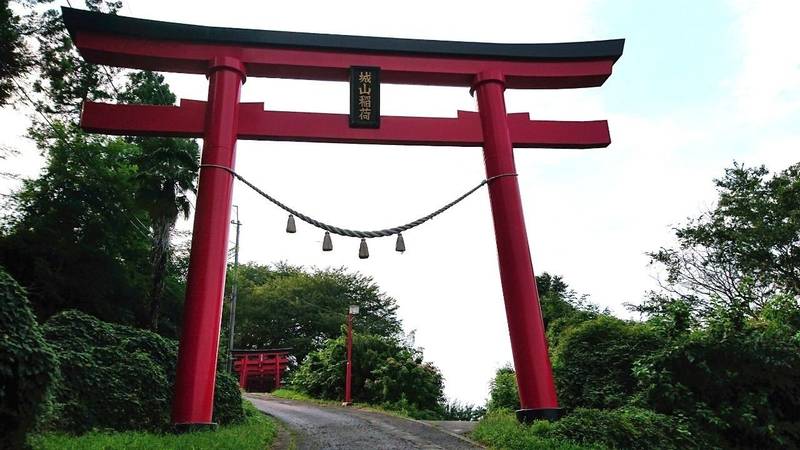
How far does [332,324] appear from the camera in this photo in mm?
33375

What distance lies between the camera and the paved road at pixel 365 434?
7719 millimetres

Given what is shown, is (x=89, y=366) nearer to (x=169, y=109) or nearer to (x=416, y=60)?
(x=169, y=109)

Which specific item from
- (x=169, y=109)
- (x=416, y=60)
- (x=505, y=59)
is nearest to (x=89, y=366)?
(x=169, y=109)

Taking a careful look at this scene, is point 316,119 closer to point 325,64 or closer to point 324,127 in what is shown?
point 324,127

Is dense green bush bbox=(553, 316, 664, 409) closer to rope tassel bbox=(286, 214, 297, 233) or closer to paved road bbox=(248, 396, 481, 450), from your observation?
paved road bbox=(248, 396, 481, 450)

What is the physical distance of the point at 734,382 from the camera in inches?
326

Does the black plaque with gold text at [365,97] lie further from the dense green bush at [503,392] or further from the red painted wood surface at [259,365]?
the red painted wood surface at [259,365]

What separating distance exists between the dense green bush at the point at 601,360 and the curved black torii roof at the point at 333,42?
5.36m

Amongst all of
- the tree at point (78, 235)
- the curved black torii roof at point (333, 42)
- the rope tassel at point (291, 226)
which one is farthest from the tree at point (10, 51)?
the rope tassel at point (291, 226)

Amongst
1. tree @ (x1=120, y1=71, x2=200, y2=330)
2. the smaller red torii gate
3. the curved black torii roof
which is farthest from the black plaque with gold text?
the smaller red torii gate

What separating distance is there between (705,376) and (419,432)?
4.79 metres

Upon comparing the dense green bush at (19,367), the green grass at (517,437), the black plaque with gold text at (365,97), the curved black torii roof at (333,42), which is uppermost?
the curved black torii roof at (333,42)

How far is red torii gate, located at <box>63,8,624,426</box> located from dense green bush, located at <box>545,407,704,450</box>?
61cm

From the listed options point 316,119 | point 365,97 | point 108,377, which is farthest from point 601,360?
point 108,377
